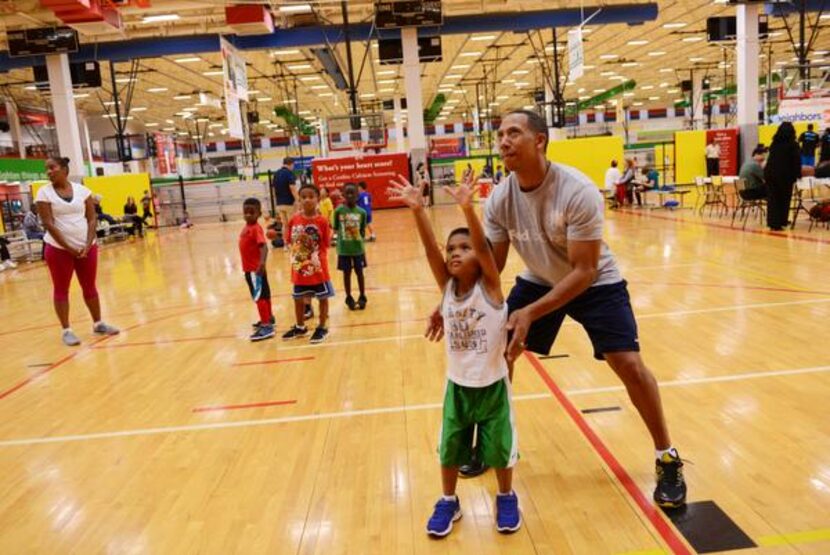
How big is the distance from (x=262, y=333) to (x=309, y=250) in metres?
0.98

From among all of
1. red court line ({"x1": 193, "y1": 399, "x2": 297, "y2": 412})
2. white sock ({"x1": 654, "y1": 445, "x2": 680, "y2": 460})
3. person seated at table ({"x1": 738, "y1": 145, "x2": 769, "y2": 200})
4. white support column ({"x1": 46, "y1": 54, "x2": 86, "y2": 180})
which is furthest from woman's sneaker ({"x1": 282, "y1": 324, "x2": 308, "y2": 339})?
white support column ({"x1": 46, "y1": 54, "x2": 86, "y2": 180})

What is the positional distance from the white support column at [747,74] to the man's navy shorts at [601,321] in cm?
1956

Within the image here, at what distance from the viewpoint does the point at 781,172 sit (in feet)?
35.2

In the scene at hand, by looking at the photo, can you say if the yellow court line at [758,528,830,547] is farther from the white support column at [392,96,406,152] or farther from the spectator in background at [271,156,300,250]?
the white support column at [392,96,406,152]

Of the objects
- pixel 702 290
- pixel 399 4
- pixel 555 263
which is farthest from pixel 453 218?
pixel 555 263

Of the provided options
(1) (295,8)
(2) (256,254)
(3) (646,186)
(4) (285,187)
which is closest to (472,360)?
(2) (256,254)

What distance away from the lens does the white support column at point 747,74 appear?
19.0m

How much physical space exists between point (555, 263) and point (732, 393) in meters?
1.92

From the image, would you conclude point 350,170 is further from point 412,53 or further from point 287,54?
point 287,54

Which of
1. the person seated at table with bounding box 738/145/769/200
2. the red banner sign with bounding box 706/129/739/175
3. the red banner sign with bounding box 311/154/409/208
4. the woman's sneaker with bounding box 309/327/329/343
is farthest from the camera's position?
the red banner sign with bounding box 311/154/409/208

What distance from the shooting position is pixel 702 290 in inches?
279

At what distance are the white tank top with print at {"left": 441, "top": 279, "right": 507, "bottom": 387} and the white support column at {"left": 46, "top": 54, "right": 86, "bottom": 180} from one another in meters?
20.0

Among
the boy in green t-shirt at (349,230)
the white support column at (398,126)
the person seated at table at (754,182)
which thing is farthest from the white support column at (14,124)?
the person seated at table at (754,182)

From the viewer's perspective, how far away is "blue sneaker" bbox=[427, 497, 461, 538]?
2.61m
